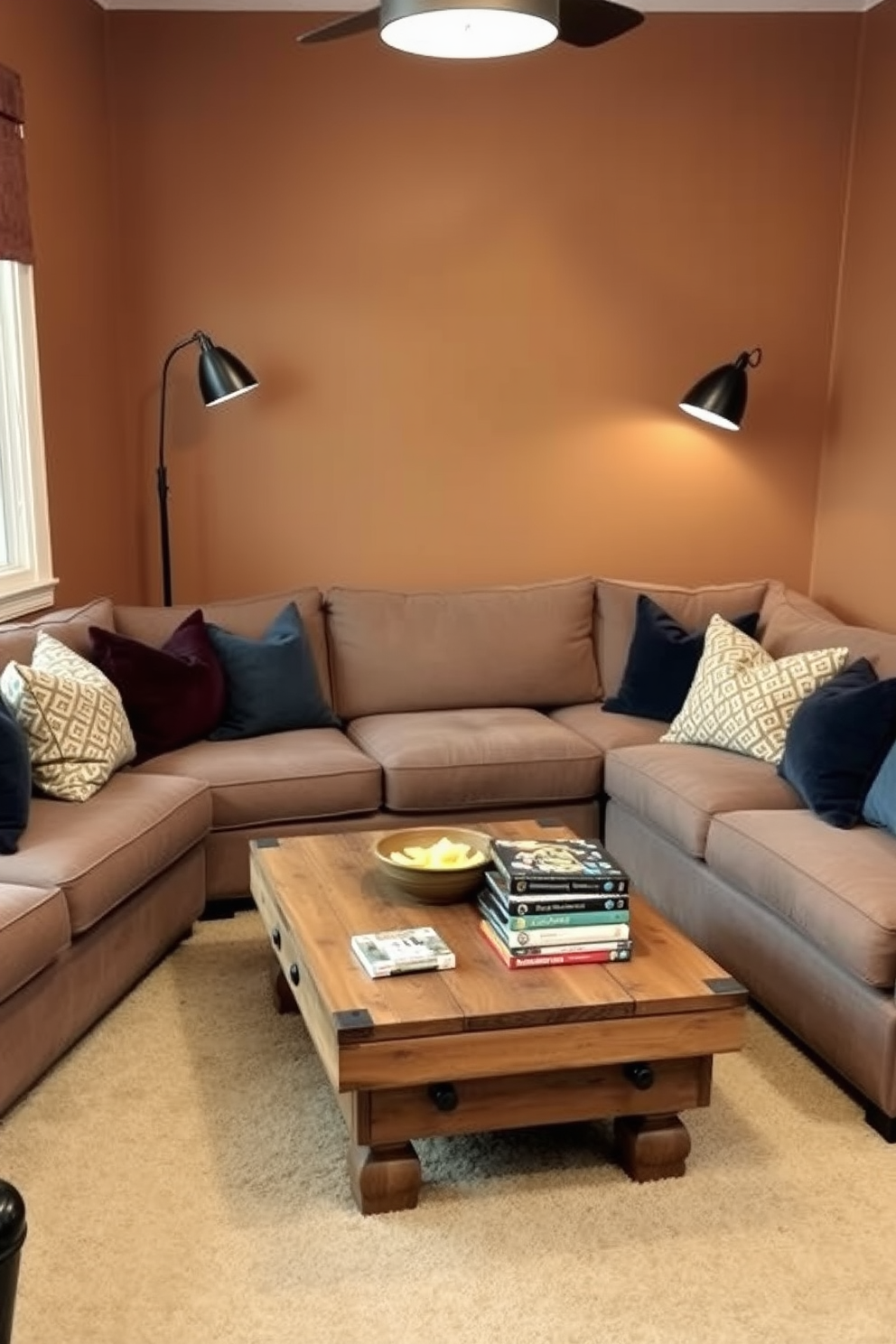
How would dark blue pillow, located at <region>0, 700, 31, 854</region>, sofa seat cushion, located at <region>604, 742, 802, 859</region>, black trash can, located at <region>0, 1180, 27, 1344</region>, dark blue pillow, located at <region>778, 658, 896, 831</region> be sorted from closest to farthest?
1. black trash can, located at <region>0, 1180, 27, 1344</region>
2. dark blue pillow, located at <region>0, 700, 31, 854</region>
3. dark blue pillow, located at <region>778, 658, 896, 831</region>
4. sofa seat cushion, located at <region>604, 742, 802, 859</region>

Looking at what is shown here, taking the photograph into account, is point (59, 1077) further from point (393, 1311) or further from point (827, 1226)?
point (827, 1226)

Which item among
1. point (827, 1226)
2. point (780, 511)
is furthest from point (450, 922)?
point (780, 511)

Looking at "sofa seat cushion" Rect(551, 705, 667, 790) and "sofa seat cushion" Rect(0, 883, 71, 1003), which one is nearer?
"sofa seat cushion" Rect(0, 883, 71, 1003)

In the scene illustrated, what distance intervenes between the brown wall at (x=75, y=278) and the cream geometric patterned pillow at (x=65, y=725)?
905 mm

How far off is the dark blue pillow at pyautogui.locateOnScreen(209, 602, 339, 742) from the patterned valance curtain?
123cm

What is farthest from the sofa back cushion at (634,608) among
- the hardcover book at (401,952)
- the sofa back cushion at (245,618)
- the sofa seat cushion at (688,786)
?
the hardcover book at (401,952)

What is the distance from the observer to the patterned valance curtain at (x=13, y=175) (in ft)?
11.5

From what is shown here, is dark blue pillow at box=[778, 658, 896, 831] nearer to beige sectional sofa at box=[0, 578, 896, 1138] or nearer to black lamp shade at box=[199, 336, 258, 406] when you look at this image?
beige sectional sofa at box=[0, 578, 896, 1138]

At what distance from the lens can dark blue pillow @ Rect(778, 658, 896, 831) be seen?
3.06 meters

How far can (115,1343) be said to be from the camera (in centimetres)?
197

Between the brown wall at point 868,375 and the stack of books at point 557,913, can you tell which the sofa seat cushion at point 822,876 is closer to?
the stack of books at point 557,913

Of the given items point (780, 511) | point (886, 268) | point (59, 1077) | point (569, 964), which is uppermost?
point (886, 268)

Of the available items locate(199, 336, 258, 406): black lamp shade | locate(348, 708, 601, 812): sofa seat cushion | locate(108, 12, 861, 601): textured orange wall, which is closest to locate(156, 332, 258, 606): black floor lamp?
locate(199, 336, 258, 406): black lamp shade

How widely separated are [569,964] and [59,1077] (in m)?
1.16
